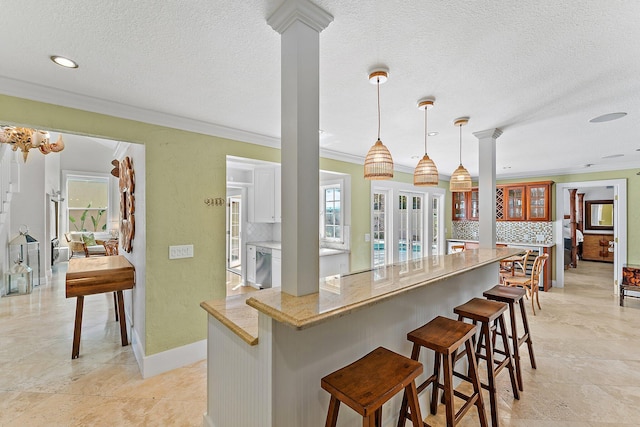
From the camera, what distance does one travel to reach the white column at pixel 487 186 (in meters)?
3.04

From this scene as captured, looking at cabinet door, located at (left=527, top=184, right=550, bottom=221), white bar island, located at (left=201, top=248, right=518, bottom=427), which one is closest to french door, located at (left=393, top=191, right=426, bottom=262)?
cabinet door, located at (left=527, top=184, right=550, bottom=221)

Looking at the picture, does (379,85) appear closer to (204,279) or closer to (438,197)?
(204,279)

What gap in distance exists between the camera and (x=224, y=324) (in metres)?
1.51

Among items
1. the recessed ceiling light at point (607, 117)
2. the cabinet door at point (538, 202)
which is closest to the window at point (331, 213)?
the recessed ceiling light at point (607, 117)

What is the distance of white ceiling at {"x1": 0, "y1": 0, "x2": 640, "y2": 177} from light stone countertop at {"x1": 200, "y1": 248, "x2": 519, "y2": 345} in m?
1.27

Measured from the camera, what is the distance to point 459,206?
6984 millimetres

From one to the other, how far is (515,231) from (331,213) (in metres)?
4.37

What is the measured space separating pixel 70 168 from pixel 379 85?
29.3 ft

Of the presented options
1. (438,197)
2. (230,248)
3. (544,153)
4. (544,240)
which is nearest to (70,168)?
(230,248)

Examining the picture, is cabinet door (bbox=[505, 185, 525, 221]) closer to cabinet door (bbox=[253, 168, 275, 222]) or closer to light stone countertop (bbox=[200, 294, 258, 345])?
cabinet door (bbox=[253, 168, 275, 222])

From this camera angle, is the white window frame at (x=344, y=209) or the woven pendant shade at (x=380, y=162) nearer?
the woven pendant shade at (x=380, y=162)

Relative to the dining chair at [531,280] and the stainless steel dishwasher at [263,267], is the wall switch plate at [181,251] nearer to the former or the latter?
the stainless steel dishwasher at [263,267]

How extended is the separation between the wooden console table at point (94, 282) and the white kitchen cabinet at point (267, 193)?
2.20 metres

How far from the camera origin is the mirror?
27.2ft
